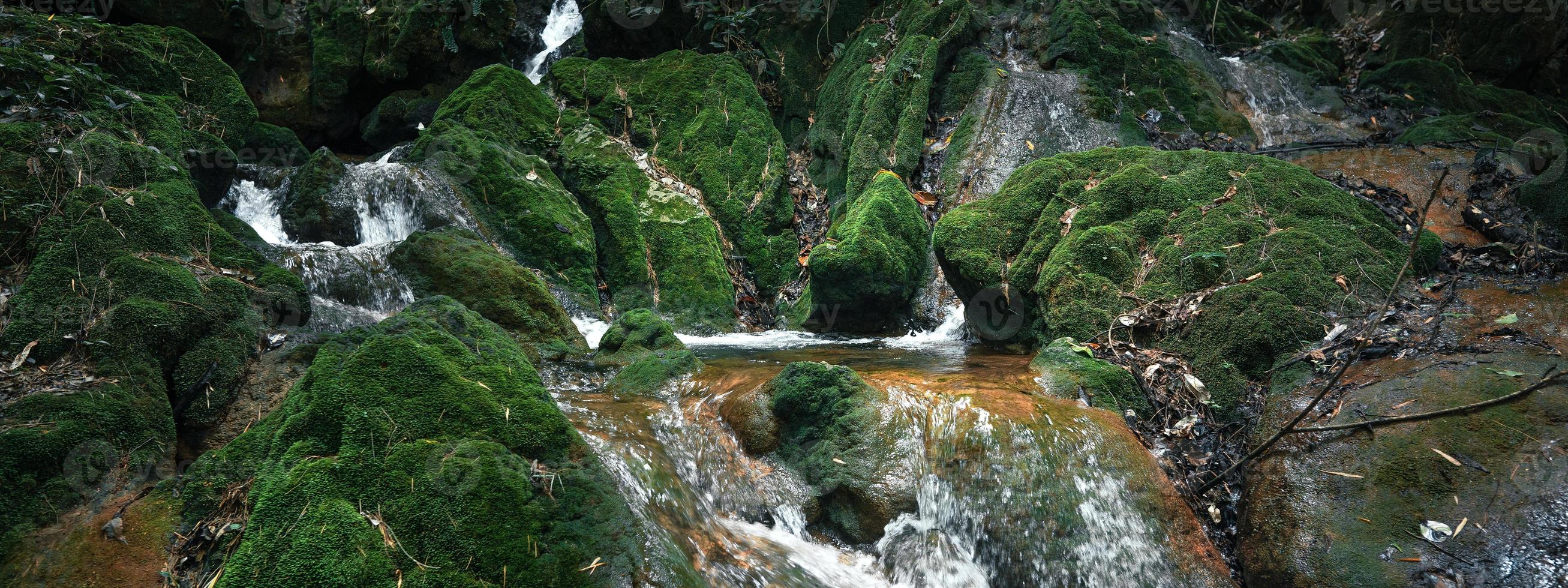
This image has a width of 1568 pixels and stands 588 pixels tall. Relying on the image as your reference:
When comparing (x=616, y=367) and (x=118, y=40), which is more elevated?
(x=118, y=40)

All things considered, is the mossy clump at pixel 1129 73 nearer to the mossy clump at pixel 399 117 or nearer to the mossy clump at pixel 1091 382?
the mossy clump at pixel 1091 382

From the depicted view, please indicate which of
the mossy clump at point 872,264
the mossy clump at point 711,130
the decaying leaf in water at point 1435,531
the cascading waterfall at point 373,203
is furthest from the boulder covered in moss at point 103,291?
the decaying leaf in water at point 1435,531

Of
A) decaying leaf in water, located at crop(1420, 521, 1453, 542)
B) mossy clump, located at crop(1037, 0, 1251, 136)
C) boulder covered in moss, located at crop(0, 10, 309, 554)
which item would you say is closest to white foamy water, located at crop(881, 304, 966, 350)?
mossy clump, located at crop(1037, 0, 1251, 136)

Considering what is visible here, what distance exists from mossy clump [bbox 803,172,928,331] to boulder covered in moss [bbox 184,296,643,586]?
5185 mm

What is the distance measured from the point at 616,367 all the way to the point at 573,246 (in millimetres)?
3618

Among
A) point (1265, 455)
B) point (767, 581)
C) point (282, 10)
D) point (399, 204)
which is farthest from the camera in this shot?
point (282, 10)

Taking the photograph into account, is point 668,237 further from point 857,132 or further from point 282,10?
point 282,10

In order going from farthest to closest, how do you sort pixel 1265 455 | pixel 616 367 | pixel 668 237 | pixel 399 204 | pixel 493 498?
pixel 668 237, pixel 399 204, pixel 616 367, pixel 1265 455, pixel 493 498

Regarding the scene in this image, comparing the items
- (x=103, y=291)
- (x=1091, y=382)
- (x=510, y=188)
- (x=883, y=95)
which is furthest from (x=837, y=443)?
(x=883, y=95)

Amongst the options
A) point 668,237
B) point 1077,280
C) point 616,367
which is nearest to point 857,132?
point 668,237

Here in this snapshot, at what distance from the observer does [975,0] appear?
12023 millimetres

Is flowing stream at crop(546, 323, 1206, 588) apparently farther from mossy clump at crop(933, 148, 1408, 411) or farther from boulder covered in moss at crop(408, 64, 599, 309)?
boulder covered in moss at crop(408, 64, 599, 309)

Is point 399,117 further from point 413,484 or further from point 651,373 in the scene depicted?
point 413,484

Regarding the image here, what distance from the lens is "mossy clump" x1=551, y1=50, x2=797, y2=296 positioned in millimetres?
11016
